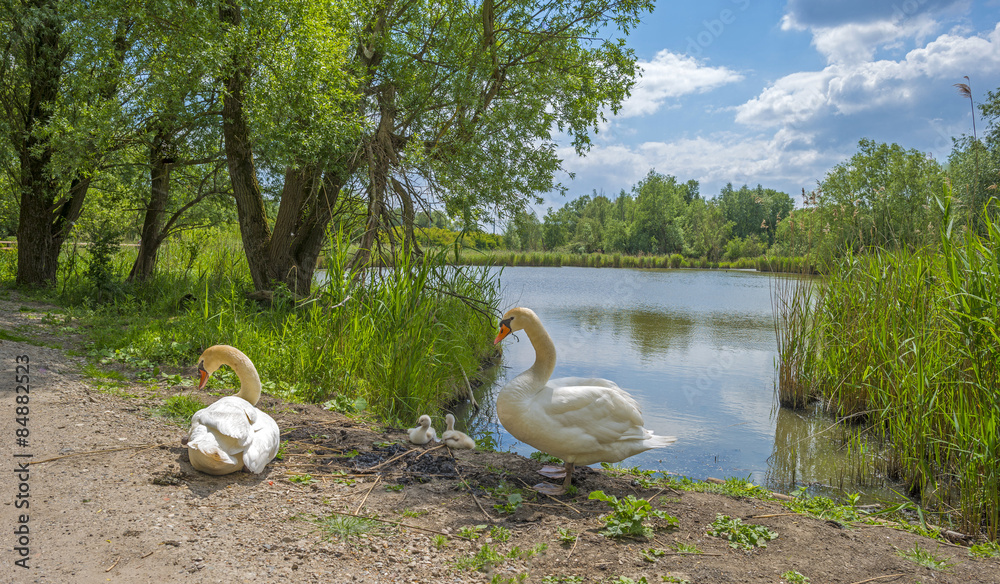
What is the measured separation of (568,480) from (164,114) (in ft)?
28.5

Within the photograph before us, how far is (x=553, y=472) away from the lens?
4.33 metres

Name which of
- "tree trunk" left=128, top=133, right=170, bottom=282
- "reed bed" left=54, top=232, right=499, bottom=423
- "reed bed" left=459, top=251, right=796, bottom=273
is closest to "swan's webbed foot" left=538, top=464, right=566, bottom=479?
"reed bed" left=54, top=232, right=499, bottom=423

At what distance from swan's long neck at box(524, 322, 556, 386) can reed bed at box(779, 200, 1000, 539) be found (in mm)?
2714


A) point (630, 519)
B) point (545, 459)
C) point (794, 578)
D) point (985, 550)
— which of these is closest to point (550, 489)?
point (630, 519)

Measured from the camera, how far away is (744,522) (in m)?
3.46

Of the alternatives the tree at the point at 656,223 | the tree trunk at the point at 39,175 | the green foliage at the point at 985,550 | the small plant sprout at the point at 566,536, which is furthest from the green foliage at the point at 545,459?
the tree at the point at 656,223

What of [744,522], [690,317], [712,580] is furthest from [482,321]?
[690,317]

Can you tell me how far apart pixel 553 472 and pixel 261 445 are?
6.91ft

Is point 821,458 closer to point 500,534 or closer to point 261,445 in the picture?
point 500,534

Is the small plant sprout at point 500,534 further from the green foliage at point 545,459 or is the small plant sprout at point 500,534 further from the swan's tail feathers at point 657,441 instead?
the green foliage at point 545,459

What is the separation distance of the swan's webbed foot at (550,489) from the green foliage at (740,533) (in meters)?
0.99

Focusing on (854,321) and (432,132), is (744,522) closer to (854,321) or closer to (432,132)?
(854,321)

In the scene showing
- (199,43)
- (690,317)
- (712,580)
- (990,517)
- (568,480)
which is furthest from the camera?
(690,317)

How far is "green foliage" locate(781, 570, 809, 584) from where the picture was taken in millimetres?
2713
